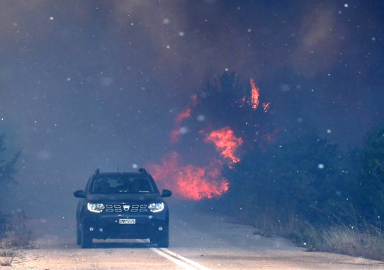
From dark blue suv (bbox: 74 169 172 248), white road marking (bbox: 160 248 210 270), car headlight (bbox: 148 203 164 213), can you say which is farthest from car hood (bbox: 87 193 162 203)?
white road marking (bbox: 160 248 210 270)

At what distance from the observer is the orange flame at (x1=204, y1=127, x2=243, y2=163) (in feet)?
169

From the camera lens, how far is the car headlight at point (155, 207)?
16.5 m

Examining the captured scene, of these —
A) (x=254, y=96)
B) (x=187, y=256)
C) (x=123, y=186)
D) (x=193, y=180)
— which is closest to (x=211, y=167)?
(x=193, y=180)

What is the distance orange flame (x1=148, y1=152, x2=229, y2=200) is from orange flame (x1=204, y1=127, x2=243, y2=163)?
1601 mm

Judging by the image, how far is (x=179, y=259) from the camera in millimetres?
13734

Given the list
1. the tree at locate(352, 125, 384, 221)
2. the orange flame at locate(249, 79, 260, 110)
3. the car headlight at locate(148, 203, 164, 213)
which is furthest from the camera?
the orange flame at locate(249, 79, 260, 110)

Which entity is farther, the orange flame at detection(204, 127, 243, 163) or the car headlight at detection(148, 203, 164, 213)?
the orange flame at detection(204, 127, 243, 163)

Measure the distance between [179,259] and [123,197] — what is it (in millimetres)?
3452

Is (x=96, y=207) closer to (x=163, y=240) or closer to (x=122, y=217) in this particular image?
(x=122, y=217)

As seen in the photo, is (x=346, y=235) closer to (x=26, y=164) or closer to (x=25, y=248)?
(x=25, y=248)

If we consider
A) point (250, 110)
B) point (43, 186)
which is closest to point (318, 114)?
point (250, 110)

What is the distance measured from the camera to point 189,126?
2266 inches

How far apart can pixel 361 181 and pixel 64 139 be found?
91886 millimetres

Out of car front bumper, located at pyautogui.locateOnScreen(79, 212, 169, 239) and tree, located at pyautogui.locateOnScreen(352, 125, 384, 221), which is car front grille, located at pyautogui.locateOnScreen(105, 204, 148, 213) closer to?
car front bumper, located at pyautogui.locateOnScreen(79, 212, 169, 239)
